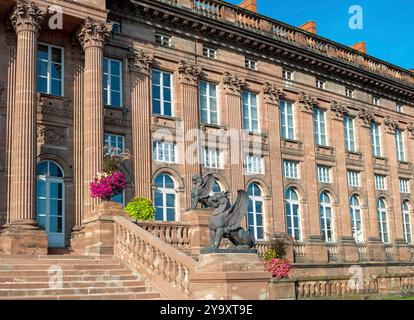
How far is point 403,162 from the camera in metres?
37.9

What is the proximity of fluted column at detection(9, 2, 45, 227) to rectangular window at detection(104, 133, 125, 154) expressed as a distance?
3900mm

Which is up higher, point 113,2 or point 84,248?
point 113,2

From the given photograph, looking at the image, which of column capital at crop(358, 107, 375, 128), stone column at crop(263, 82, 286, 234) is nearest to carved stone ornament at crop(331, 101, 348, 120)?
column capital at crop(358, 107, 375, 128)

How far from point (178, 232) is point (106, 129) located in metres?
6.87

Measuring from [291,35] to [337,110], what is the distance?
511cm

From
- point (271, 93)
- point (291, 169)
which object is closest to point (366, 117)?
point (291, 169)

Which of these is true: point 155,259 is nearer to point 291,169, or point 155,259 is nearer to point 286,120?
point 291,169

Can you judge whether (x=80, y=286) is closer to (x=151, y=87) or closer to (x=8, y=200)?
(x=8, y=200)

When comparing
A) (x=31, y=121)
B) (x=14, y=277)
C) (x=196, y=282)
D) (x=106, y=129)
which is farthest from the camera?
(x=106, y=129)

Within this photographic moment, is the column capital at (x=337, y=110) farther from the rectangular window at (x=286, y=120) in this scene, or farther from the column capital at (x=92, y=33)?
the column capital at (x=92, y=33)

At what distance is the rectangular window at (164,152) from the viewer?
25578mm

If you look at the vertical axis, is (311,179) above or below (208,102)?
below

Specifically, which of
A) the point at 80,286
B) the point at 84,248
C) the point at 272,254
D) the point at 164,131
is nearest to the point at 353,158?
the point at 272,254

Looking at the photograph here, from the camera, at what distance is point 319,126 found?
109 ft
